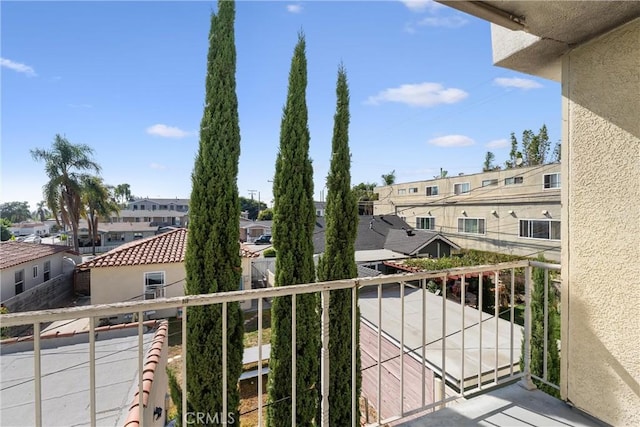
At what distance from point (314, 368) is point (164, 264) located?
818 cm

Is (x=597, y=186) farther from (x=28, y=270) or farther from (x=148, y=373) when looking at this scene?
(x=28, y=270)

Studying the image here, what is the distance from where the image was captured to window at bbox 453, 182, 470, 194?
19.5 m

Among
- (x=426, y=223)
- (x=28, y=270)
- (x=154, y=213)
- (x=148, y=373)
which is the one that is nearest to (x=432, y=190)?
(x=426, y=223)

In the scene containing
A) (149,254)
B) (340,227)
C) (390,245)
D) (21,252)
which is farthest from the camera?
(390,245)

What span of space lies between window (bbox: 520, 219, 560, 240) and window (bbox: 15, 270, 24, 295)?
74.8 feet

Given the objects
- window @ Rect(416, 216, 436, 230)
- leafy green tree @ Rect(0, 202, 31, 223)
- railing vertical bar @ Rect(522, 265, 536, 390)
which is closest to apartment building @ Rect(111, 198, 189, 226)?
leafy green tree @ Rect(0, 202, 31, 223)

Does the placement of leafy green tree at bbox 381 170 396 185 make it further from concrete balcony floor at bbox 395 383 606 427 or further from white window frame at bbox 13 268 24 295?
concrete balcony floor at bbox 395 383 606 427

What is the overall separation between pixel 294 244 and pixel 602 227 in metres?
3.96

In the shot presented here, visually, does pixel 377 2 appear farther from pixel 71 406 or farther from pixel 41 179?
pixel 41 179

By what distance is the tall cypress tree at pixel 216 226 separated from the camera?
175 inches

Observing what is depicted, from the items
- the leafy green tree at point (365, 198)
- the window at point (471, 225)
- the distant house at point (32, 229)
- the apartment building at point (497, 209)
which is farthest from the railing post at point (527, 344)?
the distant house at point (32, 229)

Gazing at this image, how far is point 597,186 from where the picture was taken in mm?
1825

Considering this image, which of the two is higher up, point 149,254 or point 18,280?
point 149,254

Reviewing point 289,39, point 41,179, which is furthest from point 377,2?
point 41,179
